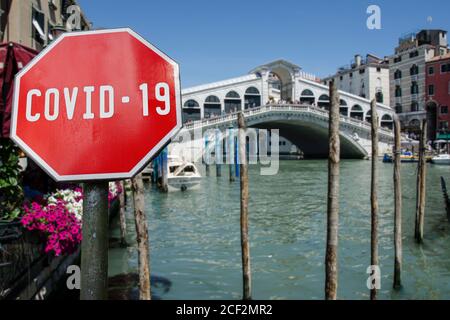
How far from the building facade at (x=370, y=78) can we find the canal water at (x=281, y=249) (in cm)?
3907

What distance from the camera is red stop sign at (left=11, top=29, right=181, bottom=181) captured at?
3.43ft

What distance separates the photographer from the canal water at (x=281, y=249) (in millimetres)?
6168

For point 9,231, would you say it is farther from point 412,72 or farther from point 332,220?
point 412,72

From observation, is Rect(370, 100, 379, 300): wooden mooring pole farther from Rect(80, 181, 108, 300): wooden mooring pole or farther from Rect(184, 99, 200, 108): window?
Rect(184, 99, 200, 108): window

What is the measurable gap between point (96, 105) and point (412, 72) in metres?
48.5

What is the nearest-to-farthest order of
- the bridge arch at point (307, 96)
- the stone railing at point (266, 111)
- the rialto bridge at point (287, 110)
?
the stone railing at point (266, 111), the rialto bridge at point (287, 110), the bridge arch at point (307, 96)

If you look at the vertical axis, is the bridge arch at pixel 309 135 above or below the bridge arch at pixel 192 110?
below

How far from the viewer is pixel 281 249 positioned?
27.3 feet

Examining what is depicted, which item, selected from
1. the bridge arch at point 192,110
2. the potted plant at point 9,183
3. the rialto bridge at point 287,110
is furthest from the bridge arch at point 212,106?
the potted plant at point 9,183

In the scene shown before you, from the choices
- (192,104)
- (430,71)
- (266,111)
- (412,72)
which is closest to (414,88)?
(412,72)

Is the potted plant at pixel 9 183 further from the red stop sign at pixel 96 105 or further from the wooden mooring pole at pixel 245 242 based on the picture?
the red stop sign at pixel 96 105
